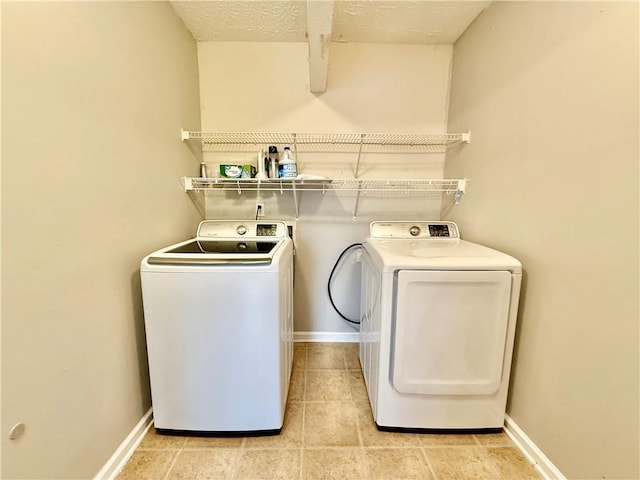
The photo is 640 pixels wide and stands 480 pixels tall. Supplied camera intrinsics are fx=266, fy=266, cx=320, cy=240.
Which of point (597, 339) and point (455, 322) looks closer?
point (597, 339)

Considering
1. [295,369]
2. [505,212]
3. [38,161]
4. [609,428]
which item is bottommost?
[295,369]

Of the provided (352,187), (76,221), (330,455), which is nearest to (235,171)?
(352,187)

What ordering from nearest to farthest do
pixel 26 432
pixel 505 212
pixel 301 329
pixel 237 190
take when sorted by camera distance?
pixel 26 432 → pixel 505 212 → pixel 237 190 → pixel 301 329

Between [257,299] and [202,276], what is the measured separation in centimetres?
26

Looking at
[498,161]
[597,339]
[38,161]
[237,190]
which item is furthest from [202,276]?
[498,161]

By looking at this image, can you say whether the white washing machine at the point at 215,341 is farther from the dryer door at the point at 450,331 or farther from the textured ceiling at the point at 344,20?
the textured ceiling at the point at 344,20

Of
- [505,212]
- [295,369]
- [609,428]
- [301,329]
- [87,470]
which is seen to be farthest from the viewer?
[301,329]

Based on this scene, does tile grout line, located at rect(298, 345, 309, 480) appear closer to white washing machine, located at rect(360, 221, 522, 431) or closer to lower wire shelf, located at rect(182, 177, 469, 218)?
white washing machine, located at rect(360, 221, 522, 431)

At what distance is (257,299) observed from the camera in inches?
47.5

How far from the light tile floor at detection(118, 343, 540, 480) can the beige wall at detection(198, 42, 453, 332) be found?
1.31m

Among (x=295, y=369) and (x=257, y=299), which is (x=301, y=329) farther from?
(x=257, y=299)

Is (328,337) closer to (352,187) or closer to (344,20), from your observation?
(352,187)


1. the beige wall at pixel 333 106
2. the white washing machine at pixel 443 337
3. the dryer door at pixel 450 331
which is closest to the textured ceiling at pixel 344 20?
the beige wall at pixel 333 106

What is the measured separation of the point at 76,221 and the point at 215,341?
2.38 ft
